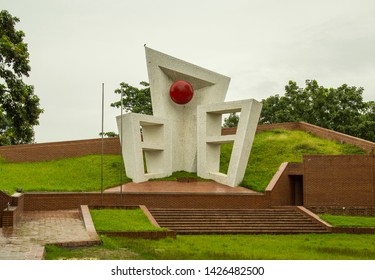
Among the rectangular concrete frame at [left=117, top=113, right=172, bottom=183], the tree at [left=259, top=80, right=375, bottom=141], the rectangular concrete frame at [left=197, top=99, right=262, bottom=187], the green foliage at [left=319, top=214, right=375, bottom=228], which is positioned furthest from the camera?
the tree at [left=259, top=80, right=375, bottom=141]

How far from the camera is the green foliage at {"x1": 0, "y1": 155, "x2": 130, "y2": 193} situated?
2191cm

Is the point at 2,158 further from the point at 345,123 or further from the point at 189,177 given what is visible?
the point at 345,123

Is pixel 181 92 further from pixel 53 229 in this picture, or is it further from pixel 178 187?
pixel 53 229

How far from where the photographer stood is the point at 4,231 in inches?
540

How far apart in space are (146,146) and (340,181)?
713 centimetres

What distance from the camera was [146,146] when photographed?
23.0 m

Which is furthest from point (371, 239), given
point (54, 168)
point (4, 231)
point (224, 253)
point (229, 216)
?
point (54, 168)

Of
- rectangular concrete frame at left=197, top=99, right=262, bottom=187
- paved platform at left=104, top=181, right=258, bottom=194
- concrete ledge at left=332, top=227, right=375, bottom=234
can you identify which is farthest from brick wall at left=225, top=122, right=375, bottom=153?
concrete ledge at left=332, top=227, right=375, bottom=234

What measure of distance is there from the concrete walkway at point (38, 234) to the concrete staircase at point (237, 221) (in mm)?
2690

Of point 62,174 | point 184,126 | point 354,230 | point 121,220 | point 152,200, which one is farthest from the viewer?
point 184,126

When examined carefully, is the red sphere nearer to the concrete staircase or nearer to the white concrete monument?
the white concrete monument

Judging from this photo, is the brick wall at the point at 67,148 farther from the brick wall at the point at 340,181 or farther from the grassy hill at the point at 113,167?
the brick wall at the point at 340,181

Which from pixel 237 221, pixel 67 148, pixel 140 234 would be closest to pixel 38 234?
pixel 140 234

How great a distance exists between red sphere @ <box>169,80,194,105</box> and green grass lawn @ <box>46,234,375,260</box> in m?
9.23
